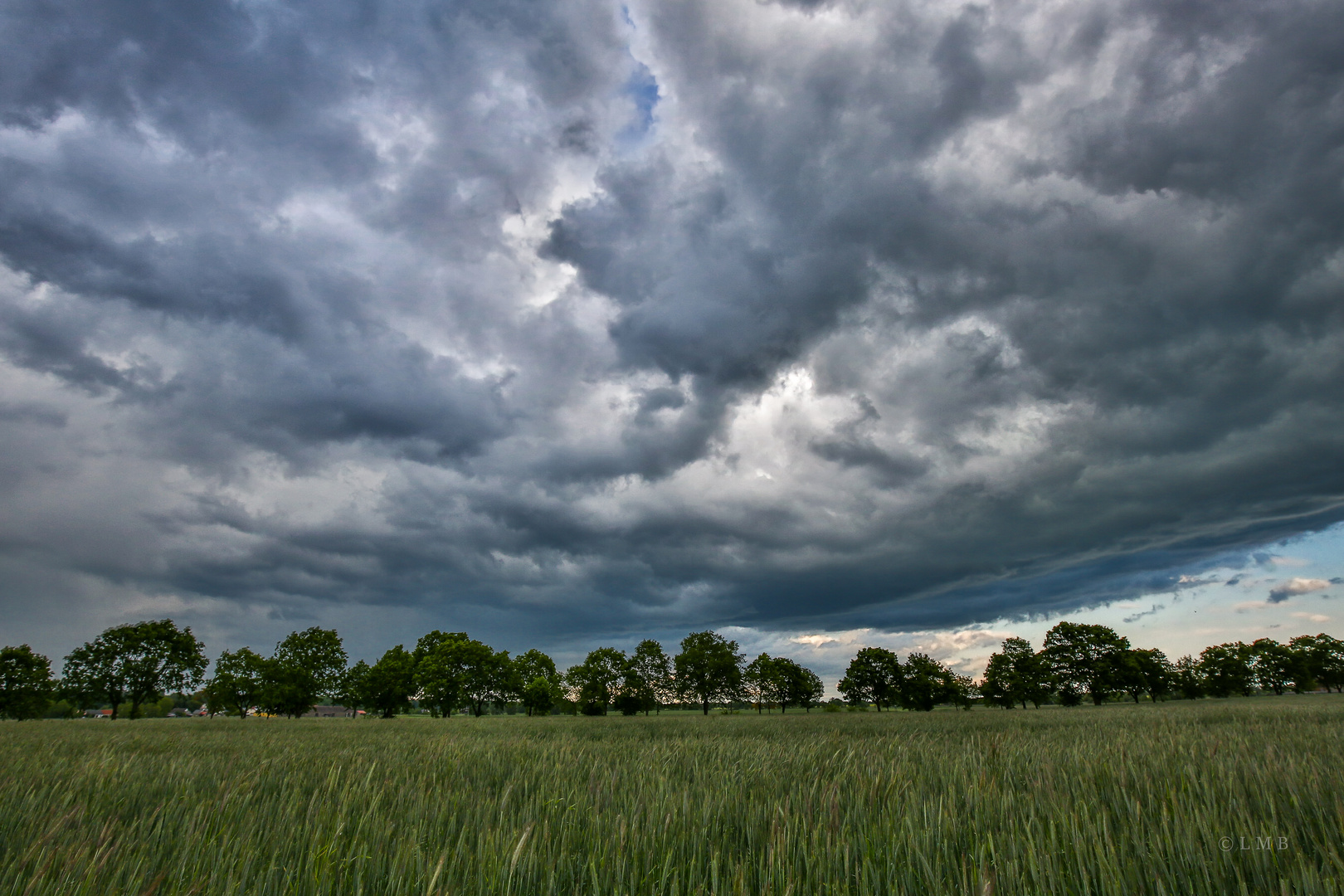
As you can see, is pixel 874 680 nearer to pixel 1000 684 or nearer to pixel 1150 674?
pixel 1000 684

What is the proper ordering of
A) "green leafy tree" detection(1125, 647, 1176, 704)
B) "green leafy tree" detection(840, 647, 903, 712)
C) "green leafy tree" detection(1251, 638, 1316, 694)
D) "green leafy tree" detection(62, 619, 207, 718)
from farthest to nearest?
"green leafy tree" detection(1251, 638, 1316, 694), "green leafy tree" detection(840, 647, 903, 712), "green leafy tree" detection(1125, 647, 1176, 704), "green leafy tree" detection(62, 619, 207, 718)

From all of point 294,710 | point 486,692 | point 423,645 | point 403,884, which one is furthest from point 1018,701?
point 403,884

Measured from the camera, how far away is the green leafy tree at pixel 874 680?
101 m

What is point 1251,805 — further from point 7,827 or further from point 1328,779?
point 7,827

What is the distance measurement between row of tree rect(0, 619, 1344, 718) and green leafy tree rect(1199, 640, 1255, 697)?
0.84 feet

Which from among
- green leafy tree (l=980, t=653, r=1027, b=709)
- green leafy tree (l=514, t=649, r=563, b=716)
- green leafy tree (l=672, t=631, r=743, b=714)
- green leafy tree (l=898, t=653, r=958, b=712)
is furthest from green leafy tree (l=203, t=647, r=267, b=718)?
green leafy tree (l=980, t=653, r=1027, b=709)

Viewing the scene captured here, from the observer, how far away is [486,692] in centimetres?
9081

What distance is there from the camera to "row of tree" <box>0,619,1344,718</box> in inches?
2810

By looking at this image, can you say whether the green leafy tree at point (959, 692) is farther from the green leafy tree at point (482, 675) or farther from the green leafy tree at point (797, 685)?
the green leafy tree at point (482, 675)

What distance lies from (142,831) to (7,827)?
3.05 ft

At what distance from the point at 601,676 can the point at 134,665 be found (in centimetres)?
6039

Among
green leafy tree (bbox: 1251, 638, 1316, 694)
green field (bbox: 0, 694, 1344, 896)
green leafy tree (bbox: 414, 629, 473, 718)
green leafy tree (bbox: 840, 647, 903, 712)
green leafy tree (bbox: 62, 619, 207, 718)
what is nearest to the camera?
green field (bbox: 0, 694, 1344, 896)

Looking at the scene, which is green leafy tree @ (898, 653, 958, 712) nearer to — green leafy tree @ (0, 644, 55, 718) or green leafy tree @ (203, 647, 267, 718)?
green leafy tree @ (203, 647, 267, 718)

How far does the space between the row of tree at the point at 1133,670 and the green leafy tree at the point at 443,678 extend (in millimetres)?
90604
